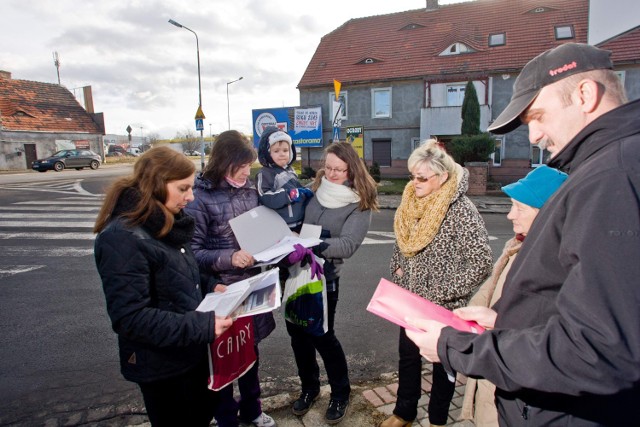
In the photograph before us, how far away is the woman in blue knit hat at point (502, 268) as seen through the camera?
5.64ft

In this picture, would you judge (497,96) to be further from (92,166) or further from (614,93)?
(92,166)

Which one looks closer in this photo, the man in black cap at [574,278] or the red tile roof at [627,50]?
the man in black cap at [574,278]

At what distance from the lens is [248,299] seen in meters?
2.08

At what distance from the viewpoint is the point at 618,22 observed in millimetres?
2799

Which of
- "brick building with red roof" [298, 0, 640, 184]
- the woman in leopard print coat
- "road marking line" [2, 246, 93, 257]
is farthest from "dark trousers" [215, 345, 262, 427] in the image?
"brick building with red roof" [298, 0, 640, 184]

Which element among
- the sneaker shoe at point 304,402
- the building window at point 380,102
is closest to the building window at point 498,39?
the building window at point 380,102

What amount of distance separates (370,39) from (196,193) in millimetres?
25886

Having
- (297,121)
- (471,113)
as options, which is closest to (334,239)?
(471,113)

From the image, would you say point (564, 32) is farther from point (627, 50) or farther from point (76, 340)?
point (76, 340)

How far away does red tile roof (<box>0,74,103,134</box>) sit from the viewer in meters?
32.4

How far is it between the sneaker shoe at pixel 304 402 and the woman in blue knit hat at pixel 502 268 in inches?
43.4

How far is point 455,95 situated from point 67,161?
27.2 meters

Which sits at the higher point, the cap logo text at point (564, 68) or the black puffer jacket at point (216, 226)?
the cap logo text at point (564, 68)

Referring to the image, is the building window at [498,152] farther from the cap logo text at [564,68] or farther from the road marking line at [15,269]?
the cap logo text at [564,68]
